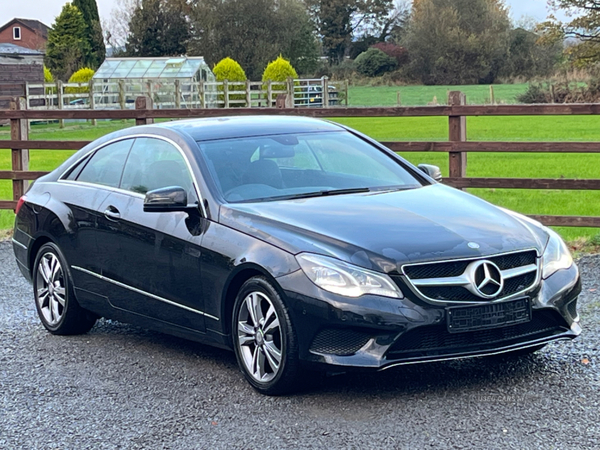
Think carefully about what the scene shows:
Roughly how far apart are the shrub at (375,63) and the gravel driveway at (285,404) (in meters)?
80.0

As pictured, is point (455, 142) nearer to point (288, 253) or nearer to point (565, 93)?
point (288, 253)

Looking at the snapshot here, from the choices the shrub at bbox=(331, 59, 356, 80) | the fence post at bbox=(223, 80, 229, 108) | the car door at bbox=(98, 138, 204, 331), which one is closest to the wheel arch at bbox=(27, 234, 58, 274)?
the car door at bbox=(98, 138, 204, 331)

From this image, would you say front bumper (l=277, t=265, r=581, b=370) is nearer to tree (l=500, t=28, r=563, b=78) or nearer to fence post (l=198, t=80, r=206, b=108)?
fence post (l=198, t=80, r=206, b=108)

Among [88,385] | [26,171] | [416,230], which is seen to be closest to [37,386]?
[88,385]

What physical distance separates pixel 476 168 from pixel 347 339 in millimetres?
15114

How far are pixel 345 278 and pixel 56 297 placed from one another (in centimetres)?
292

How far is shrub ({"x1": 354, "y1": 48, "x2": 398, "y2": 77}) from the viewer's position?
84.8 m

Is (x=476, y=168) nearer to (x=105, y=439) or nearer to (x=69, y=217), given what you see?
(x=69, y=217)

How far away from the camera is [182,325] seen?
5.80 m

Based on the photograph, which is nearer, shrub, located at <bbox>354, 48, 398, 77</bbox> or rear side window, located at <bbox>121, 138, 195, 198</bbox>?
rear side window, located at <bbox>121, 138, 195, 198</bbox>

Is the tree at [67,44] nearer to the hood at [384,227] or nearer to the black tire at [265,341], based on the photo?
the hood at [384,227]

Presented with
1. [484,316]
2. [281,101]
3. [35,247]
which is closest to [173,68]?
[281,101]

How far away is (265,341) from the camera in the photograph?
516 cm

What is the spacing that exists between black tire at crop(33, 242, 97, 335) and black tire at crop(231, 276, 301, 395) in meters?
1.88
